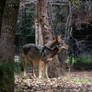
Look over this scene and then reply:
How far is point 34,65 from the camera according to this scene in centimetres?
1205

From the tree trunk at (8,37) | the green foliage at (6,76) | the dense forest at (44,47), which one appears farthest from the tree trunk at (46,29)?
the green foliage at (6,76)

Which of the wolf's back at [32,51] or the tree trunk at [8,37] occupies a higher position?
the tree trunk at [8,37]

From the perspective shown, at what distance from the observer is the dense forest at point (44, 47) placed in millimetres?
5875

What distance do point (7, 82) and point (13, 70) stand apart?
11.5 inches

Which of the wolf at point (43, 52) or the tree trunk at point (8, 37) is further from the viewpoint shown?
→ the wolf at point (43, 52)

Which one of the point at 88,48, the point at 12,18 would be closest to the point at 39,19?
the point at 12,18

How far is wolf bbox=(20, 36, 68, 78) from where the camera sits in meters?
11.1

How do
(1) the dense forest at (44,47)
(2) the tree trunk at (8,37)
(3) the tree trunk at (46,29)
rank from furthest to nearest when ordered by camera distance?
(3) the tree trunk at (46,29) < (1) the dense forest at (44,47) < (2) the tree trunk at (8,37)

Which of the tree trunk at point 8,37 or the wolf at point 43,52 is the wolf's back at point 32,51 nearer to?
the wolf at point 43,52

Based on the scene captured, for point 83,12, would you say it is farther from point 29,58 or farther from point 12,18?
point 12,18

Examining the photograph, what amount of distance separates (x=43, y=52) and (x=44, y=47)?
0.28 meters

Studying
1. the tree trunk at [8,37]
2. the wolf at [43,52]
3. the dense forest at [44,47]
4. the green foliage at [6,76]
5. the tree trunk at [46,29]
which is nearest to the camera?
the green foliage at [6,76]

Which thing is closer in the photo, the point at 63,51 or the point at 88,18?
the point at 63,51

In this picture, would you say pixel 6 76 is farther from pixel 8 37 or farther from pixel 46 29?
pixel 46 29
